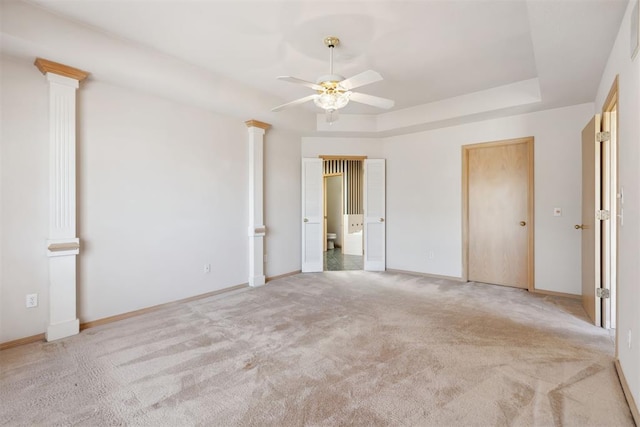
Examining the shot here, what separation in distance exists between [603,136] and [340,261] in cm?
486

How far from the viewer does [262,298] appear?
4.00 metres

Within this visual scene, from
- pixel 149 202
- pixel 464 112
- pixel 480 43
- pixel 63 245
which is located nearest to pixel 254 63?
pixel 149 202

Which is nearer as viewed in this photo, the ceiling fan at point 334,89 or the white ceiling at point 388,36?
the white ceiling at point 388,36

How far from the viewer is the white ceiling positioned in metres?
2.34

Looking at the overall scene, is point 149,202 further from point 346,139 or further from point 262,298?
point 346,139

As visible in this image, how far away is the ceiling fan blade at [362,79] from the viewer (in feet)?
8.02

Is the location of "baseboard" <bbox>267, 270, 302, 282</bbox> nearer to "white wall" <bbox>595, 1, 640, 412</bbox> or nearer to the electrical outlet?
the electrical outlet

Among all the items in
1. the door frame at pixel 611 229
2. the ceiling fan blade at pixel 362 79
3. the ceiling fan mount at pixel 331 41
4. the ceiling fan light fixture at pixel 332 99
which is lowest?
the door frame at pixel 611 229

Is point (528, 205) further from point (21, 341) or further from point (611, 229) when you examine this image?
point (21, 341)

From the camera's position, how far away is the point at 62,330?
2777mm

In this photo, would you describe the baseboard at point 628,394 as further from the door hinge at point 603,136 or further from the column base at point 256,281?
the column base at point 256,281

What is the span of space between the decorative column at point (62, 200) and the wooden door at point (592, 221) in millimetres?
4923

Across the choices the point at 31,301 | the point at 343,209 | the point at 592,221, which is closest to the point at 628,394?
the point at 592,221

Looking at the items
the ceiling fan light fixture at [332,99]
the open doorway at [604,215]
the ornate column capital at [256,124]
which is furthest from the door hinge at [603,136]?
the ornate column capital at [256,124]
